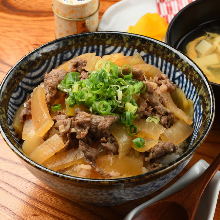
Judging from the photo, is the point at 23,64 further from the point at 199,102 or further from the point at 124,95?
the point at 199,102

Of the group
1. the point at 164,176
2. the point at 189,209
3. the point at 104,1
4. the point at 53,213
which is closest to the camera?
the point at 164,176

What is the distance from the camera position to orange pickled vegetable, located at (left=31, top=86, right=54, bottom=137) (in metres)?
1.71

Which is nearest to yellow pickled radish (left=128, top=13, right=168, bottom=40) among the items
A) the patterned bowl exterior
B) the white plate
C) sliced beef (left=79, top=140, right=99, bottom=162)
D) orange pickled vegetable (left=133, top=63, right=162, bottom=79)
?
the white plate

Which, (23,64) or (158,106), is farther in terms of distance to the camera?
(23,64)

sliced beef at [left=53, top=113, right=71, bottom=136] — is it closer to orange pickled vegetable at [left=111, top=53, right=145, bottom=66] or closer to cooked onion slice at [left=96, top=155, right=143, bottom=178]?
cooked onion slice at [left=96, top=155, right=143, bottom=178]

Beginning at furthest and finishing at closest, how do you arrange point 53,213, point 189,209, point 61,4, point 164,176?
point 61,4 → point 53,213 → point 189,209 → point 164,176

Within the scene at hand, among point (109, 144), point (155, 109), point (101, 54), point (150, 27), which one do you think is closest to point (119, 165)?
point (109, 144)

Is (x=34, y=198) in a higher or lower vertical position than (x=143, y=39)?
lower

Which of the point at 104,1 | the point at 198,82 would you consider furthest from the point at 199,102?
the point at 104,1

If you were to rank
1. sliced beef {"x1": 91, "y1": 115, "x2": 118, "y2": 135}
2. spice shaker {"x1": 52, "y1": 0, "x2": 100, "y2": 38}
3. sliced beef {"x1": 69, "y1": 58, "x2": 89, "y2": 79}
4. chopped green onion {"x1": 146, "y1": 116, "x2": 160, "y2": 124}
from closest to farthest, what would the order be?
1. sliced beef {"x1": 91, "y1": 115, "x2": 118, "y2": 135}
2. chopped green onion {"x1": 146, "y1": 116, "x2": 160, "y2": 124}
3. sliced beef {"x1": 69, "y1": 58, "x2": 89, "y2": 79}
4. spice shaker {"x1": 52, "y1": 0, "x2": 100, "y2": 38}

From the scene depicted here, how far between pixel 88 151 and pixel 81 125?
11 centimetres

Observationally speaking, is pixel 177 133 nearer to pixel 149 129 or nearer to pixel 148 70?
pixel 149 129

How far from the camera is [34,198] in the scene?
6.11ft

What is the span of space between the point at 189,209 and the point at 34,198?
696 millimetres
